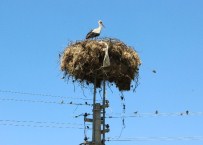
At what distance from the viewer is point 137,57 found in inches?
515

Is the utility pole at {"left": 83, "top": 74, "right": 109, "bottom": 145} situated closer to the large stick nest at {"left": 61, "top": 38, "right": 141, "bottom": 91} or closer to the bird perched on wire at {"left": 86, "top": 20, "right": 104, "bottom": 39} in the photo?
the large stick nest at {"left": 61, "top": 38, "right": 141, "bottom": 91}

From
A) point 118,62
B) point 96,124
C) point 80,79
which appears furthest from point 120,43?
point 96,124

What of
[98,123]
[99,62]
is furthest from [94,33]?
[98,123]

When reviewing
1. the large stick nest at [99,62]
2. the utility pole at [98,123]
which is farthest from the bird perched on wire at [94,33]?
the utility pole at [98,123]

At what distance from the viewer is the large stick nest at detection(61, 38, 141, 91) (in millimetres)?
12484

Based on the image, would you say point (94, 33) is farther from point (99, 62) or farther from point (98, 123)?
point (98, 123)

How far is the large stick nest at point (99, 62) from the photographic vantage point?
492 inches

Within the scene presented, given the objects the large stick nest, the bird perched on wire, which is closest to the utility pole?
the large stick nest

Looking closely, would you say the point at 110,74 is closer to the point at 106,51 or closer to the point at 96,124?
the point at 106,51

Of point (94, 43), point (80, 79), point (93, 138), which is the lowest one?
point (93, 138)

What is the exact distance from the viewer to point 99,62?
41.1ft

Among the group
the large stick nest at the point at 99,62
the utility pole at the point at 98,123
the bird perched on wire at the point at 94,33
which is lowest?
the utility pole at the point at 98,123

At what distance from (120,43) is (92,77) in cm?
110

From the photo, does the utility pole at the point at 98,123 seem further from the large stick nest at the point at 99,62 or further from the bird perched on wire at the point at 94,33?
the bird perched on wire at the point at 94,33
